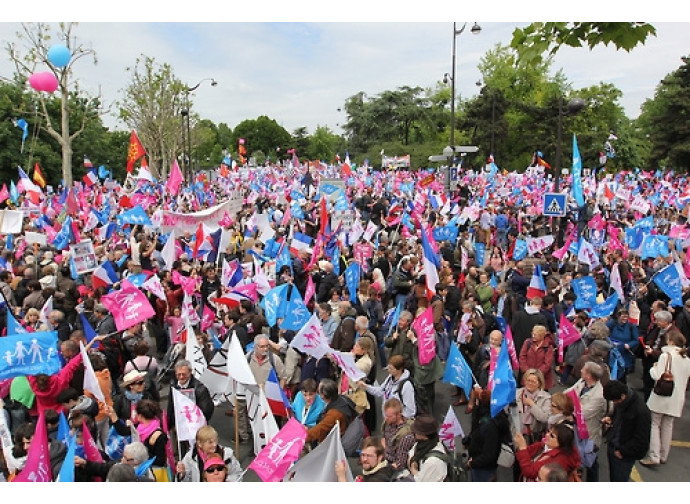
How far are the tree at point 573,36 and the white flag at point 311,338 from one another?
10.7 feet

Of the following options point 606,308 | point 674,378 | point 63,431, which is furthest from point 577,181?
point 63,431

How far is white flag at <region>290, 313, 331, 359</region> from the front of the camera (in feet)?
20.9

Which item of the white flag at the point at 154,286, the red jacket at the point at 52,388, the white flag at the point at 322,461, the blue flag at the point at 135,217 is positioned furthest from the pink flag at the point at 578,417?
the blue flag at the point at 135,217

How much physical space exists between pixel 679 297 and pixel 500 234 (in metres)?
7.89

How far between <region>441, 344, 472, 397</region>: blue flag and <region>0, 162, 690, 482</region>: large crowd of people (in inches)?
3.3

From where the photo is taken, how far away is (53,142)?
3859 centimetres

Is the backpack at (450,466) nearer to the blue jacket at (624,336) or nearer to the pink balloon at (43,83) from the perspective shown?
the blue jacket at (624,336)

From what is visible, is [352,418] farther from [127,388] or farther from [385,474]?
[127,388]

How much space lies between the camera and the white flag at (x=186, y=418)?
502cm

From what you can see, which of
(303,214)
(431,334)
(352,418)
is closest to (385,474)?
(352,418)

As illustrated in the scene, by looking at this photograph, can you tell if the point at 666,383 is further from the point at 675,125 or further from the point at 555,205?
the point at 675,125

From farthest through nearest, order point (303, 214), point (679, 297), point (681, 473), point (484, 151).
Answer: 1. point (484, 151)
2. point (303, 214)
3. point (679, 297)
4. point (681, 473)

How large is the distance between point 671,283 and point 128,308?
7.26m

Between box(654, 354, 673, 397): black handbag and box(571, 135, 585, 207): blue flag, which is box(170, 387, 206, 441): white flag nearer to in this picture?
box(654, 354, 673, 397): black handbag
